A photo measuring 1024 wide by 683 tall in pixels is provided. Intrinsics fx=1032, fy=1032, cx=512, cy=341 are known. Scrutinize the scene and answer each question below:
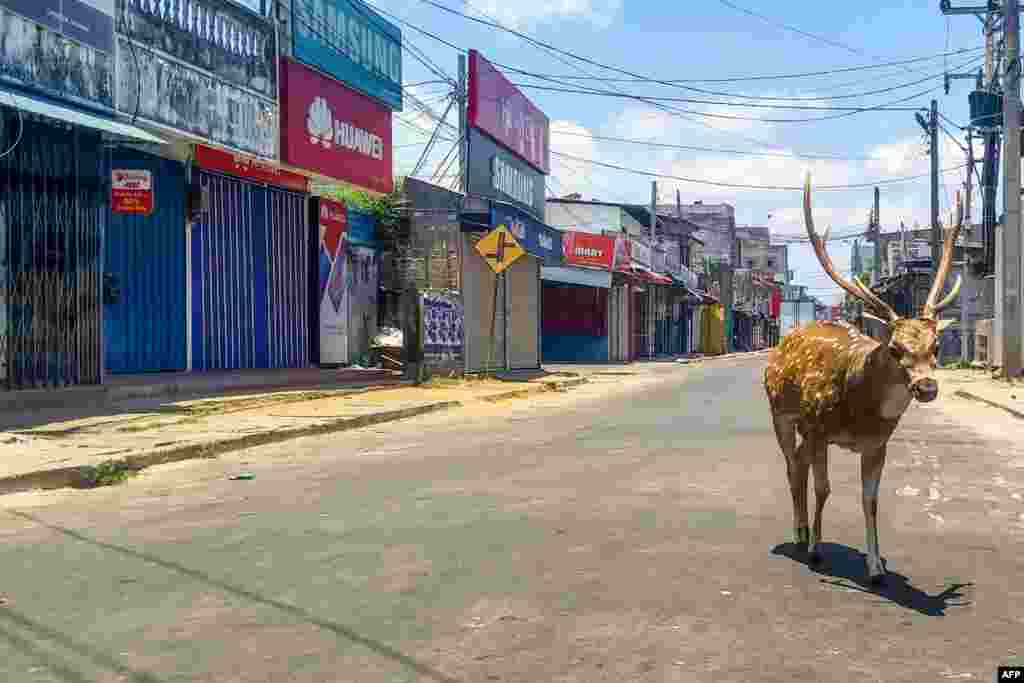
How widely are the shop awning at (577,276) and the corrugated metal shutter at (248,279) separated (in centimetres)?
1936

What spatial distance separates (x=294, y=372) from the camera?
19.1 m

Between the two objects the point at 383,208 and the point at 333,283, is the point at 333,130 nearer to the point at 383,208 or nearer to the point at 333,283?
the point at 333,283

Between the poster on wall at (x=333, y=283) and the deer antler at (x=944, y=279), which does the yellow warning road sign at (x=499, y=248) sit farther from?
the deer antler at (x=944, y=279)

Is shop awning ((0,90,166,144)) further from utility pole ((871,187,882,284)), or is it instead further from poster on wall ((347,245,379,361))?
utility pole ((871,187,882,284))

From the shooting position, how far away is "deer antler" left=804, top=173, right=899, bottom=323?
5062mm

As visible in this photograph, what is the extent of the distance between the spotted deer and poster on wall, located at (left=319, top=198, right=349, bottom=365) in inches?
624

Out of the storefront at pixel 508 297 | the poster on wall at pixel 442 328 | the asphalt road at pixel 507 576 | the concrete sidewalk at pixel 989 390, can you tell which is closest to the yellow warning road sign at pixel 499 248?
the storefront at pixel 508 297

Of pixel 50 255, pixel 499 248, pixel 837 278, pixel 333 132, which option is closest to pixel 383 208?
pixel 499 248

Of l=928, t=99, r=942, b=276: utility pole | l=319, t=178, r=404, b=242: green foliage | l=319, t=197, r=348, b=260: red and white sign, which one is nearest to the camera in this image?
l=319, t=197, r=348, b=260: red and white sign

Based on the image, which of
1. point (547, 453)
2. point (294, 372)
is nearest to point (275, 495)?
point (547, 453)

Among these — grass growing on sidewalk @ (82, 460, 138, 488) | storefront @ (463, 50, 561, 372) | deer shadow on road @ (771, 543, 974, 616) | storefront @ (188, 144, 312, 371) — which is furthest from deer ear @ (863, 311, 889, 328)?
storefront @ (463, 50, 561, 372)

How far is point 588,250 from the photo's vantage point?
41.3 m

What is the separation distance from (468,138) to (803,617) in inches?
861

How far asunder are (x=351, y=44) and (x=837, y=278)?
17.1 meters
